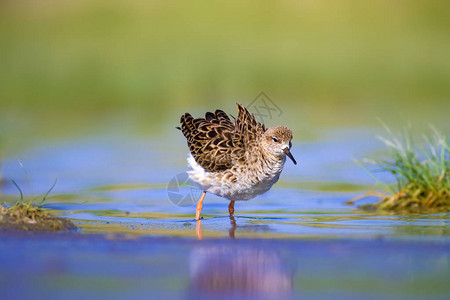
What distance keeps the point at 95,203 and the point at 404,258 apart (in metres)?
4.70

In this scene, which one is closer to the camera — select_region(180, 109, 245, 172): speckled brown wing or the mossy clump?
the mossy clump

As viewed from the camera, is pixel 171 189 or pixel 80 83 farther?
pixel 80 83

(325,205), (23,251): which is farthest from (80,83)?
(23,251)

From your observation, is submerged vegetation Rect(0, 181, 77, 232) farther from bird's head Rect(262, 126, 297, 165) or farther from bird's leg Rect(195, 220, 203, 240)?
bird's head Rect(262, 126, 297, 165)

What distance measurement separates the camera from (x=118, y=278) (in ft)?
20.9

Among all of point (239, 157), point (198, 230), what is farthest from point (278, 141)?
point (198, 230)

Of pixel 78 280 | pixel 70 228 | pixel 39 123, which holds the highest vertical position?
pixel 39 123

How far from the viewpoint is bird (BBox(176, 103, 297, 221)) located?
9406mm

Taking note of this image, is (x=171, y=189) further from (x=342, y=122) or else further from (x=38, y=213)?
(x=342, y=122)

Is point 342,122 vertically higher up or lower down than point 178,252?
higher up

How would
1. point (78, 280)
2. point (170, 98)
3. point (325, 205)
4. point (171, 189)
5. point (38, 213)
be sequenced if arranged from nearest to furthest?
point (78, 280) → point (38, 213) → point (325, 205) → point (171, 189) → point (170, 98)

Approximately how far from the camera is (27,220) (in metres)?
7.88

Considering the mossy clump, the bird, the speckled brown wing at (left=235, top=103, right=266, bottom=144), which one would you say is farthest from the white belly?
the mossy clump

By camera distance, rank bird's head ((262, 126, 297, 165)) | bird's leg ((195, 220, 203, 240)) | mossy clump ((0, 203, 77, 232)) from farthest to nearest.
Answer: bird's head ((262, 126, 297, 165)), bird's leg ((195, 220, 203, 240)), mossy clump ((0, 203, 77, 232))
